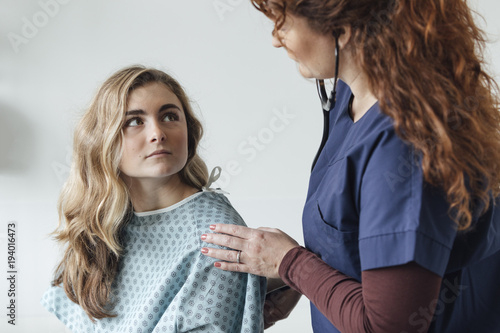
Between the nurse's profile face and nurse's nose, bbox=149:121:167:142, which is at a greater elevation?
the nurse's profile face

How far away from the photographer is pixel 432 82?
974mm

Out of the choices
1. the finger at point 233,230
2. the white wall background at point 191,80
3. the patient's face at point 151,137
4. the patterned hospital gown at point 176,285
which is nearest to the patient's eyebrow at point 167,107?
the patient's face at point 151,137

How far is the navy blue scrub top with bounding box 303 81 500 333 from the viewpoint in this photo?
0.97 m

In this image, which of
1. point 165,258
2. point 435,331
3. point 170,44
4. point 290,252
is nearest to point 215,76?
point 170,44

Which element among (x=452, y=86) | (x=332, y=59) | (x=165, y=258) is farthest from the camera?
(x=165, y=258)

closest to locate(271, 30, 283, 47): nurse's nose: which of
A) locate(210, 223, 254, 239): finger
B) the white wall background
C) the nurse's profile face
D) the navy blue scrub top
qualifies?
the nurse's profile face

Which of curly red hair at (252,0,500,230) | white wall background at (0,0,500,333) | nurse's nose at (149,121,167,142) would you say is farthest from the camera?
white wall background at (0,0,500,333)

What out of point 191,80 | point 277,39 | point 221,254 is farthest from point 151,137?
point 191,80

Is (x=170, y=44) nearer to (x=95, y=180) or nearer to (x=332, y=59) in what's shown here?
(x=95, y=180)

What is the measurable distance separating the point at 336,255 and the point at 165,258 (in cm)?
50

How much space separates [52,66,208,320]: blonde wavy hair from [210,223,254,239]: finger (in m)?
0.27

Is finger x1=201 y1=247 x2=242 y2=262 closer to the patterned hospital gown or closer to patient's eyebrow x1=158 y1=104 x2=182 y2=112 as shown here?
the patterned hospital gown

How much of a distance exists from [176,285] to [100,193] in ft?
1.12

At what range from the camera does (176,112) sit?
1.52 metres
